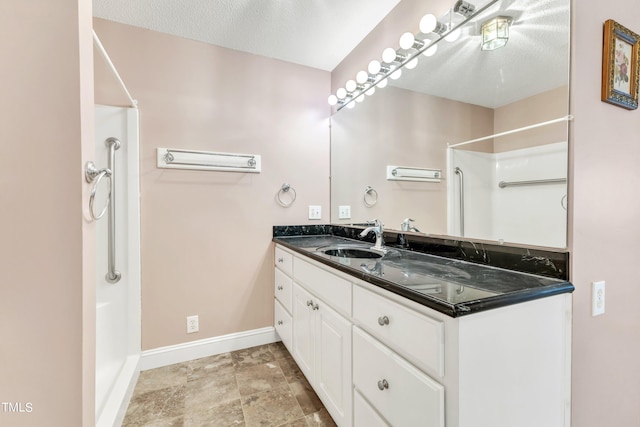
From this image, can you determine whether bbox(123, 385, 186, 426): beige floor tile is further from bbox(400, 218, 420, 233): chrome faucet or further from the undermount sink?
bbox(400, 218, 420, 233): chrome faucet

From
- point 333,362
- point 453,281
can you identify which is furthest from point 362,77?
point 333,362

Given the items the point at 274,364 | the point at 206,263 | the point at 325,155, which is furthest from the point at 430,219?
the point at 206,263

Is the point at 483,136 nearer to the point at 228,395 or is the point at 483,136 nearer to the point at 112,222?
the point at 228,395

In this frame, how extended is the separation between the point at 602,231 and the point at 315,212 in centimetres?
178

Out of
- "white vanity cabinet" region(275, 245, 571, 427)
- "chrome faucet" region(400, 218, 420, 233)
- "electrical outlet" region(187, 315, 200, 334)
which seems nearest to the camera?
"white vanity cabinet" region(275, 245, 571, 427)

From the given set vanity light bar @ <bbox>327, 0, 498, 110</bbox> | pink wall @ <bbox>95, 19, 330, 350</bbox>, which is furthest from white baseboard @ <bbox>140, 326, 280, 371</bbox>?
vanity light bar @ <bbox>327, 0, 498, 110</bbox>

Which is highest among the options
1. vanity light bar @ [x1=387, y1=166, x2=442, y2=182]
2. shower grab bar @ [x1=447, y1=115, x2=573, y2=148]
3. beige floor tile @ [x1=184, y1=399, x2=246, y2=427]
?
shower grab bar @ [x1=447, y1=115, x2=573, y2=148]

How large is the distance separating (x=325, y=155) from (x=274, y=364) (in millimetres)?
1733

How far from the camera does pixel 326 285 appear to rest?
4.39ft

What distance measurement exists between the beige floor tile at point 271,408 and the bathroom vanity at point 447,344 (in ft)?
1.05

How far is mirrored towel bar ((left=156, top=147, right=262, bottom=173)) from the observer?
1.88 meters

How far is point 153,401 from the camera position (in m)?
1.56

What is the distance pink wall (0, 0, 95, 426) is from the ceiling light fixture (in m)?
1.56

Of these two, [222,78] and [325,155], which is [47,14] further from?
[325,155]
